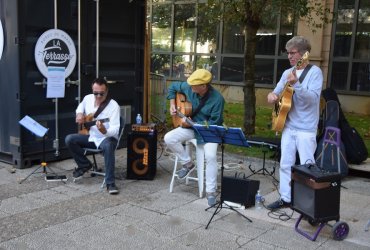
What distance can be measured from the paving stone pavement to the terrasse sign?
63.1 inches

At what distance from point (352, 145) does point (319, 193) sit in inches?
104

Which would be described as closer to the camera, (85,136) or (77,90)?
(85,136)

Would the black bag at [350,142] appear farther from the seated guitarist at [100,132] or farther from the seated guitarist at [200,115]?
the seated guitarist at [100,132]

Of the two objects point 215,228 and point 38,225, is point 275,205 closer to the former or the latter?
point 215,228

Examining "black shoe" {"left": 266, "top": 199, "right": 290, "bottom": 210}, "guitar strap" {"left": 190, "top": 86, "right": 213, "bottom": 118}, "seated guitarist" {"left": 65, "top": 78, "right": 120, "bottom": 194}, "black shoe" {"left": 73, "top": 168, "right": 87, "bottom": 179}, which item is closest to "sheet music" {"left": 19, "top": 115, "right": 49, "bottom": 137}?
"seated guitarist" {"left": 65, "top": 78, "right": 120, "bottom": 194}

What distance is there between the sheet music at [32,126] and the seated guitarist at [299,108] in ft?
9.98

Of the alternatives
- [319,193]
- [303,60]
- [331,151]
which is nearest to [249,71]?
[331,151]

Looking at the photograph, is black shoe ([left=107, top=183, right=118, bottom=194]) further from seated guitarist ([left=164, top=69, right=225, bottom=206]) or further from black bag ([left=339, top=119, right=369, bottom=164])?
black bag ([left=339, top=119, right=369, bottom=164])

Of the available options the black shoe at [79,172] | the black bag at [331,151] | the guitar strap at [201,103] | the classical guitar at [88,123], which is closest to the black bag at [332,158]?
the black bag at [331,151]

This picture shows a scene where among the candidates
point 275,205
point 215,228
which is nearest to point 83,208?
point 215,228

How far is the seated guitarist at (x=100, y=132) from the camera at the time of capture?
229 inches

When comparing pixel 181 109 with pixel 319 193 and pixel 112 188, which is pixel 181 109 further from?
pixel 319 193

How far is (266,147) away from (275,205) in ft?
6.32

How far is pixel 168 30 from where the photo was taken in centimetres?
1655
